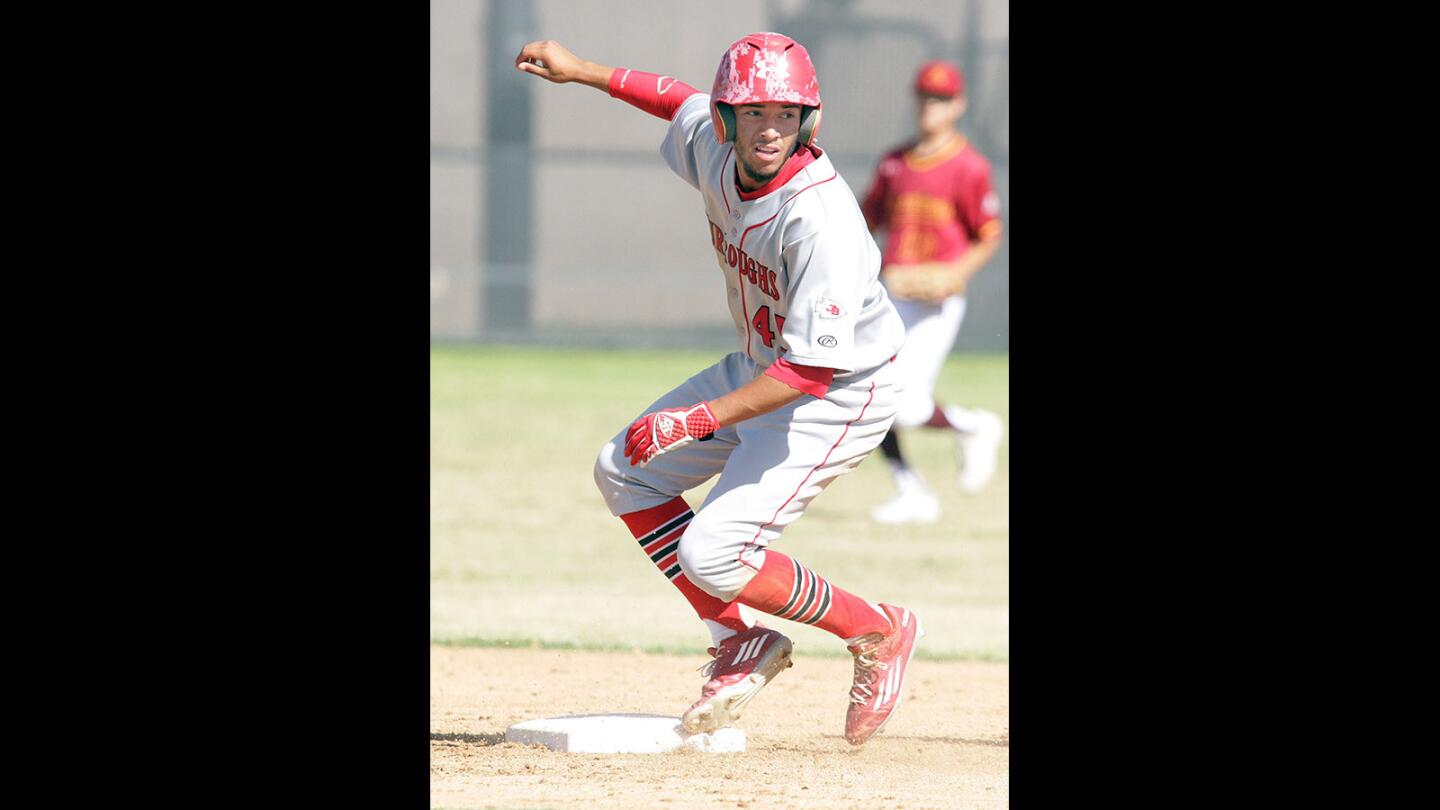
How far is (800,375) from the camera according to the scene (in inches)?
182

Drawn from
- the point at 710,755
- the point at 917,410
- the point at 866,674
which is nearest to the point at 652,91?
the point at 866,674

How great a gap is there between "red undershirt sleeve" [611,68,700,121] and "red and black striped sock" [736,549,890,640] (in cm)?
155

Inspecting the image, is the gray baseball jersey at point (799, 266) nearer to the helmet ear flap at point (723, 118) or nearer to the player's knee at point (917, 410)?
the helmet ear flap at point (723, 118)

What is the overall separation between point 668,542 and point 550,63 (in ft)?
5.36

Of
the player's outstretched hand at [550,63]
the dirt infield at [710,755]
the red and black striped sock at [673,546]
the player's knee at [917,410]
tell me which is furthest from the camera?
the player's knee at [917,410]

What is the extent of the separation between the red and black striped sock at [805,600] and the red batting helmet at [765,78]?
1354 millimetres

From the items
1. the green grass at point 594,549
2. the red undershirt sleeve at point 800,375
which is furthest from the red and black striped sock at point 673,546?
the green grass at point 594,549

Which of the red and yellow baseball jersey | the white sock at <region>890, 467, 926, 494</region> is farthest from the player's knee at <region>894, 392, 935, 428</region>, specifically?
the red and yellow baseball jersey

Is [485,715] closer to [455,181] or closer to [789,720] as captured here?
[789,720]

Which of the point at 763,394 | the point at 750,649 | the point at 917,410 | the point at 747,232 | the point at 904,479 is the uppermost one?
the point at 747,232

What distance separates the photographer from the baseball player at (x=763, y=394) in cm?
462

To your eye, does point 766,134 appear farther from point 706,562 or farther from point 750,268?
point 706,562

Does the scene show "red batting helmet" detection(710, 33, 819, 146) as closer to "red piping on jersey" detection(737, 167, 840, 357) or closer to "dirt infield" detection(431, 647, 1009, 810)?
"red piping on jersey" detection(737, 167, 840, 357)

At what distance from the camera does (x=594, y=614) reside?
25.1 ft
